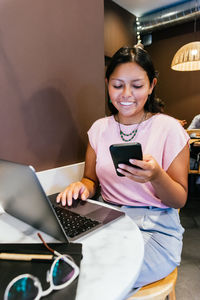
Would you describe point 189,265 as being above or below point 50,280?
below

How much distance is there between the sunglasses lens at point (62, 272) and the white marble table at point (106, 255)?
0.08ft

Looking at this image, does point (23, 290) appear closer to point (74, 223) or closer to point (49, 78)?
point (74, 223)

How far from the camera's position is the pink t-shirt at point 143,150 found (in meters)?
0.91

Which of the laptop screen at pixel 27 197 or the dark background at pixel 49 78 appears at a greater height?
the dark background at pixel 49 78

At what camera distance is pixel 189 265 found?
1632 mm

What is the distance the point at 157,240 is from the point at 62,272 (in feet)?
1.48

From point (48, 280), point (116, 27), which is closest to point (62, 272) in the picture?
point (48, 280)

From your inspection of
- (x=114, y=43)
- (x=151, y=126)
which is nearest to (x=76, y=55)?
(x=151, y=126)

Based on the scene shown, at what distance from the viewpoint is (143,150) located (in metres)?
0.96

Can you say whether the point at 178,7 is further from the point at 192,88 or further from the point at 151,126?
the point at 151,126

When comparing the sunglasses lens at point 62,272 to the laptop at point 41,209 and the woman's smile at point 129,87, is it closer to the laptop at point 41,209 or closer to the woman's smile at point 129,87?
the laptop at point 41,209

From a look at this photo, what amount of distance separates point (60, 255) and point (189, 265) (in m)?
1.54

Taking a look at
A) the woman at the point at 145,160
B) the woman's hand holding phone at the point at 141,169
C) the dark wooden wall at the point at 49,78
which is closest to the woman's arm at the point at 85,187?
the woman at the point at 145,160

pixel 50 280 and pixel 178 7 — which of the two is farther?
pixel 178 7
